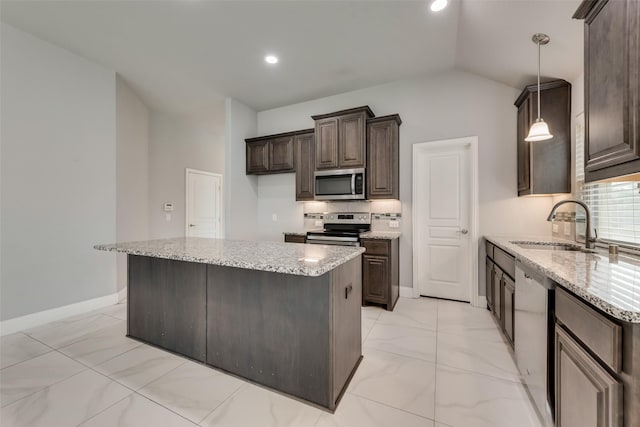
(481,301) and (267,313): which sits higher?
(267,313)

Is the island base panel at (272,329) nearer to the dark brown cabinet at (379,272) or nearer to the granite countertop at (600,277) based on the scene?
the granite countertop at (600,277)

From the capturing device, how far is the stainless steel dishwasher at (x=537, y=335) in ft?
4.44

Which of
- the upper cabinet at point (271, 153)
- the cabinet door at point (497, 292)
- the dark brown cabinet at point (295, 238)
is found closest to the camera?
the cabinet door at point (497, 292)

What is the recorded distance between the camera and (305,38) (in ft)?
9.40

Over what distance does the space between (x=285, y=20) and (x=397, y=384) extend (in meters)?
3.30

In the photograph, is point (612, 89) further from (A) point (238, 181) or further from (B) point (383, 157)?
(A) point (238, 181)

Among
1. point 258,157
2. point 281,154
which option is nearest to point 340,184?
point 281,154

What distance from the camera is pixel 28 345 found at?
2.39 metres

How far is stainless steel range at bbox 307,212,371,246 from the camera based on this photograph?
10.9ft

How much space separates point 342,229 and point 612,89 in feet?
9.67

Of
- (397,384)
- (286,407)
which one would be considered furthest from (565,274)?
(286,407)

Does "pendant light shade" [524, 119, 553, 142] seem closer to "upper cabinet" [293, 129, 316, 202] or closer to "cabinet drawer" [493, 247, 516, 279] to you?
"cabinet drawer" [493, 247, 516, 279]

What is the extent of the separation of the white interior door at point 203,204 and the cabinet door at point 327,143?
3033 mm

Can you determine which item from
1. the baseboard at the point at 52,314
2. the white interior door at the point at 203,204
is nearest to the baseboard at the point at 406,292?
the baseboard at the point at 52,314
